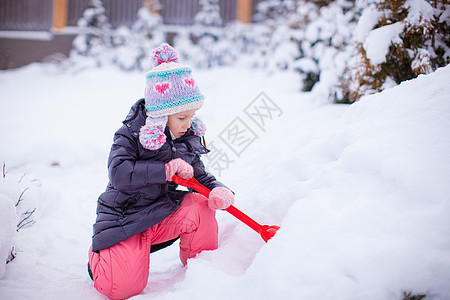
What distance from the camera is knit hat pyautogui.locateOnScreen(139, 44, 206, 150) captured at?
140cm

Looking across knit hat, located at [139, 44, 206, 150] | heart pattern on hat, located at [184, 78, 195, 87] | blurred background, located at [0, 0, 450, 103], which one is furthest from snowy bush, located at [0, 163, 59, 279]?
blurred background, located at [0, 0, 450, 103]

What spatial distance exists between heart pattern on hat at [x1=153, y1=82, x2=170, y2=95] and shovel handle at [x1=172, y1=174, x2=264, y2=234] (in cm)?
39

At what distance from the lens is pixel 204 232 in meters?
1.52

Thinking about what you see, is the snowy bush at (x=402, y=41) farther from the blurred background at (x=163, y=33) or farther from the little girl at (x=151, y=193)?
the blurred background at (x=163, y=33)

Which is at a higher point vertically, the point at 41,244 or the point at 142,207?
the point at 142,207

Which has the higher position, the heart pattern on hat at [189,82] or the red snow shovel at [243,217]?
the heart pattern on hat at [189,82]

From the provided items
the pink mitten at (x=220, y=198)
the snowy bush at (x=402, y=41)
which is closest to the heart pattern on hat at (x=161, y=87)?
the pink mitten at (x=220, y=198)

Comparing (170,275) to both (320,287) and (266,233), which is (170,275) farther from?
(320,287)

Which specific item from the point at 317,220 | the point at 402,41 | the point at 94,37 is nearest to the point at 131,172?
the point at 317,220

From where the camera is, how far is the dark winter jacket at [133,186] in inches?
53.3

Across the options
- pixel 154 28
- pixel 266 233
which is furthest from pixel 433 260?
pixel 154 28

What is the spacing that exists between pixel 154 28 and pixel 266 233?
870cm

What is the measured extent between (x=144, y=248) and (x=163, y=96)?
0.71 m

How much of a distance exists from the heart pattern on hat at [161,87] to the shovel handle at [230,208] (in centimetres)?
39
